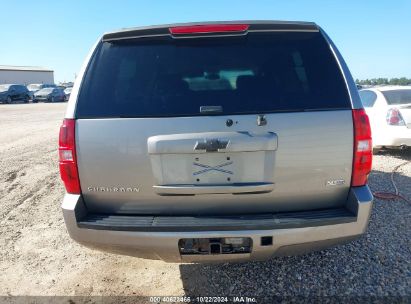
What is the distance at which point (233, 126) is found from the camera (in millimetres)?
2299

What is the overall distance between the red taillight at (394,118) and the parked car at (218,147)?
560 cm

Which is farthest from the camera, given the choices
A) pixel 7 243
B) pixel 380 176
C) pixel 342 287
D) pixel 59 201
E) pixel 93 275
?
pixel 380 176

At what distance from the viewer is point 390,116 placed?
7.37 meters

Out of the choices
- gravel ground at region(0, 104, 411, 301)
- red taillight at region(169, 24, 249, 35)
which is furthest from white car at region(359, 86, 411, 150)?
red taillight at region(169, 24, 249, 35)

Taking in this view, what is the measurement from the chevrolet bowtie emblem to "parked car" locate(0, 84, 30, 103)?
36.9m

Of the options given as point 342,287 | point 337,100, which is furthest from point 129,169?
point 342,287

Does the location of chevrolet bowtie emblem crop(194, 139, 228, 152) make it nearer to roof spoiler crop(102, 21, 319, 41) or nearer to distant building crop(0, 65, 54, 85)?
roof spoiler crop(102, 21, 319, 41)

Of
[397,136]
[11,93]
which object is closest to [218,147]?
[397,136]

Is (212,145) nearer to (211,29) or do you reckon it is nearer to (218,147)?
(218,147)

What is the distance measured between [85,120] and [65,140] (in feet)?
0.66

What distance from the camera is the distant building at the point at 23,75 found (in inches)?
2692

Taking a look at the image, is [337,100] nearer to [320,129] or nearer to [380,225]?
[320,129]

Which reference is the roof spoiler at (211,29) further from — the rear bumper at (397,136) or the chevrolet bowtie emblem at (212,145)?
the rear bumper at (397,136)

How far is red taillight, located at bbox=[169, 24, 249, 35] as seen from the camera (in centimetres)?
250
